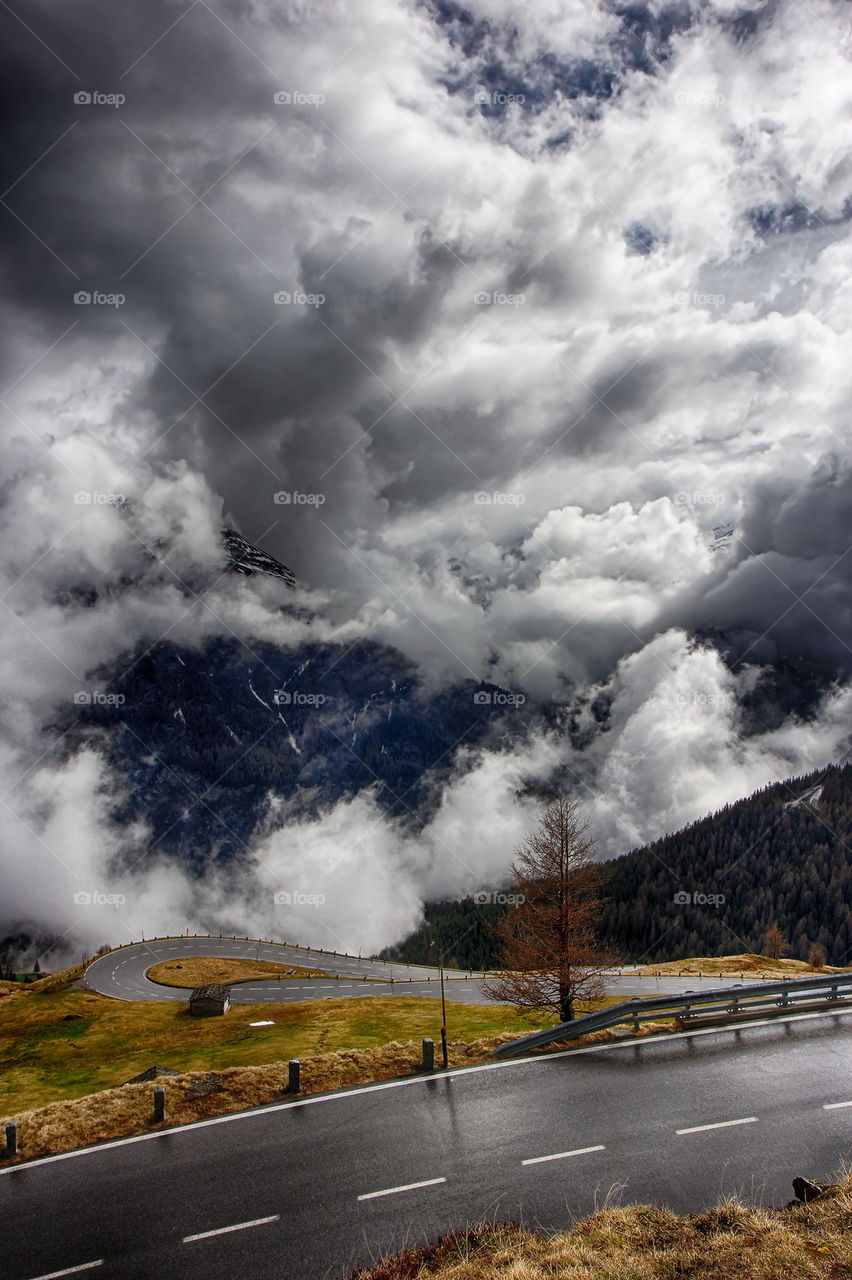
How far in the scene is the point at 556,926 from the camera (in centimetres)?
3145

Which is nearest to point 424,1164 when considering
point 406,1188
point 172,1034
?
point 406,1188

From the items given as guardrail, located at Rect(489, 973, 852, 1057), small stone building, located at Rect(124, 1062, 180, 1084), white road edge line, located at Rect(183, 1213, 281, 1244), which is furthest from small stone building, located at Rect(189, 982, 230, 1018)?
white road edge line, located at Rect(183, 1213, 281, 1244)

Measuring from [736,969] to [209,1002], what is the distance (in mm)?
72607

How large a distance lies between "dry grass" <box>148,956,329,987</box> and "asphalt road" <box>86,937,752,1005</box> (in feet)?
8.10

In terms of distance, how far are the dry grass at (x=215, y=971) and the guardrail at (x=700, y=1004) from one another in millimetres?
95216

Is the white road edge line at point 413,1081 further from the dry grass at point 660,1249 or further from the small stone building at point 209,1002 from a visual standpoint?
the small stone building at point 209,1002

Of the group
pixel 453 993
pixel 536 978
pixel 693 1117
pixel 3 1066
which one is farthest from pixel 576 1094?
pixel 453 993

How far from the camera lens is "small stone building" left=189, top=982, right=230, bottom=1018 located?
78.6 meters

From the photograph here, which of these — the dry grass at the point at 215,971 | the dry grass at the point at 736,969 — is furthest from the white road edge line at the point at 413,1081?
the dry grass at the point at 215,971

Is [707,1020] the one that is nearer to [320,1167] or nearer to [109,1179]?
[320,1167]

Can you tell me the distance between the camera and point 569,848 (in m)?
32.9

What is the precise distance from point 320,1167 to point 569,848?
18677 mm

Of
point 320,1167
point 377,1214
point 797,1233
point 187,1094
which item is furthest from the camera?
point 187,1094

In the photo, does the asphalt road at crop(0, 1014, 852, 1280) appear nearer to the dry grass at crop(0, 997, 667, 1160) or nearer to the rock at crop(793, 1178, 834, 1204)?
the rock at crop(793, 1178, 834, 1204)
